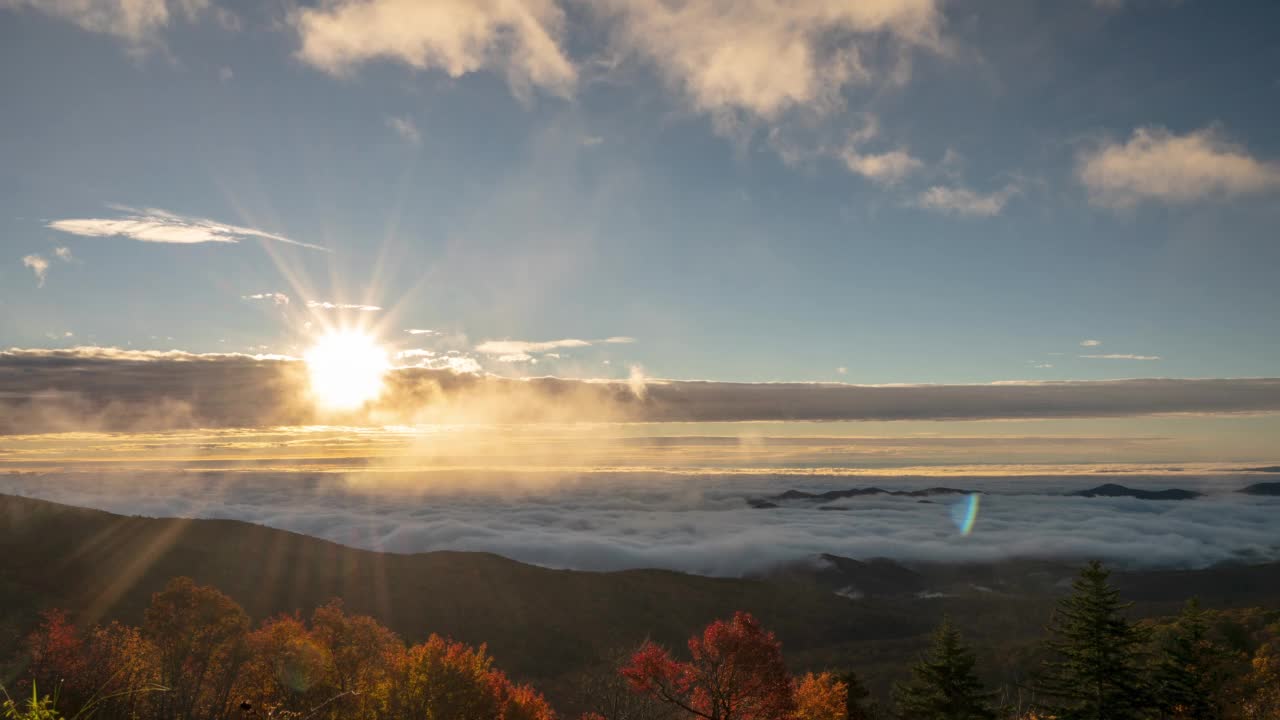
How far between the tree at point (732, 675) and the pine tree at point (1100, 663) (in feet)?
53.9

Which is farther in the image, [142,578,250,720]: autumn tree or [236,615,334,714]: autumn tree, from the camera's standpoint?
[142,578,250,720]: autumn tree

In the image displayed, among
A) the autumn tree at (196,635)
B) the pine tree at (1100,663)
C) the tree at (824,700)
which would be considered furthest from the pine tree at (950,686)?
the autumn tree at (196,635)

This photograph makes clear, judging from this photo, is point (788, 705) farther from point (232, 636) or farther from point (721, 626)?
point (232, 636)

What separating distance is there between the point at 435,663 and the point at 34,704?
66345 mm

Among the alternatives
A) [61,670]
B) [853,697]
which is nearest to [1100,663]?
[853,697]

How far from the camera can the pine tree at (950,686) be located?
4503 centimetres

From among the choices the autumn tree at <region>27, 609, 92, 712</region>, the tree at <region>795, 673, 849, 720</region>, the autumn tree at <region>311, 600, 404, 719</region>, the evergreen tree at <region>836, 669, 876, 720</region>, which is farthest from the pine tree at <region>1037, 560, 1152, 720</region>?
the autumn tree at <region>27, 609, 92, 712</region>

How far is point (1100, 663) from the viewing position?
1646 inches

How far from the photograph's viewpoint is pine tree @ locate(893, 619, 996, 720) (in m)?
45.0

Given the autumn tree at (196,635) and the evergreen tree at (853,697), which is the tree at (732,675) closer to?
the evergreen tree at (853,697)

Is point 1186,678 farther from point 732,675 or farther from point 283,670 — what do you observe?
point 283,670

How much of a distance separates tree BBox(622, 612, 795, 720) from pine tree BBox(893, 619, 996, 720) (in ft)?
29.5

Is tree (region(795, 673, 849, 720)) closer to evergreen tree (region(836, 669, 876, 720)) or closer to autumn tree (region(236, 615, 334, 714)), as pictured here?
evergreen tree (region(836, 669, 876, 720))

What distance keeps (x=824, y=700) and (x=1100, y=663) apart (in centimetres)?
2526
